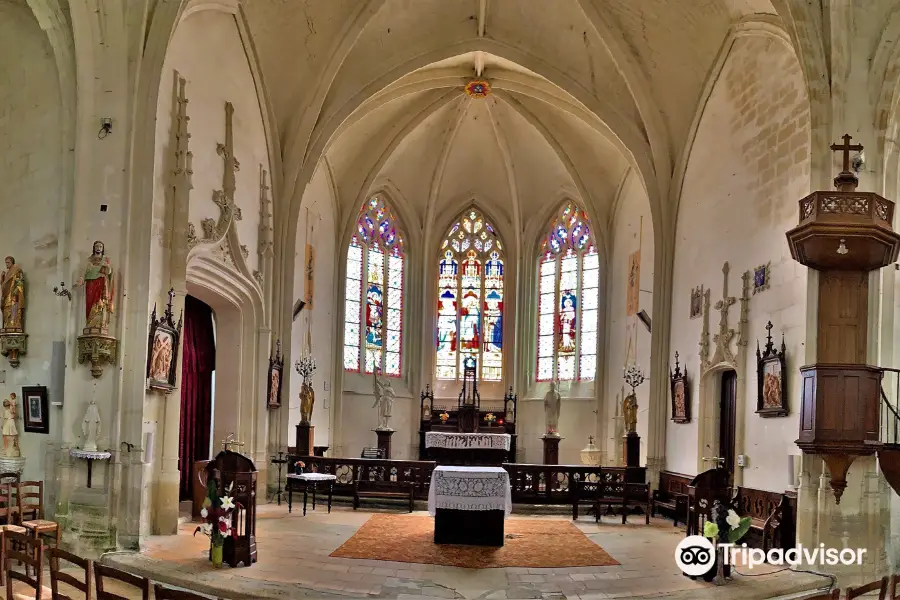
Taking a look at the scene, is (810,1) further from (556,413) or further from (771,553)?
(556,413)

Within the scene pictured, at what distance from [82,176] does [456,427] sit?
1225cm

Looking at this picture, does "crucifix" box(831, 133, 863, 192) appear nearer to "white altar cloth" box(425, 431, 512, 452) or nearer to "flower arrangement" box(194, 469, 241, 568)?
"flower arrangement" box(194, 469, 241, 568)

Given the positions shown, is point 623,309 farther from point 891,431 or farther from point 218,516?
point 218,516

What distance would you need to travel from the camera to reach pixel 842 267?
967 centimetres

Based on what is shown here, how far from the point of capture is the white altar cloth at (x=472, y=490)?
10789mm

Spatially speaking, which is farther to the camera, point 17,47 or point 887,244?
point 17,47

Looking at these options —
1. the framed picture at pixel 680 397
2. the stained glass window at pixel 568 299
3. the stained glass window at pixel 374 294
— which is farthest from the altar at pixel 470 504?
the stained glass window at pixel 568 299

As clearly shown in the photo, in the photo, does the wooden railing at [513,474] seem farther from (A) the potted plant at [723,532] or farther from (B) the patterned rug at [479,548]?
(A) the potted plant at [723,532]

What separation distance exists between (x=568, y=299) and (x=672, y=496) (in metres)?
7.86

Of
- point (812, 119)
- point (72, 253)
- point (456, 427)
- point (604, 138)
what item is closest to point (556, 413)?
point (456, 427)

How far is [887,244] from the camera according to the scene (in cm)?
920

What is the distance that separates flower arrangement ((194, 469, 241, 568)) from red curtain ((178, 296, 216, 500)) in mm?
5062

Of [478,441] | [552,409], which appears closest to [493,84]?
[552,409]

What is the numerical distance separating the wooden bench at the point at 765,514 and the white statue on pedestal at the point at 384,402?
911 centimetres
